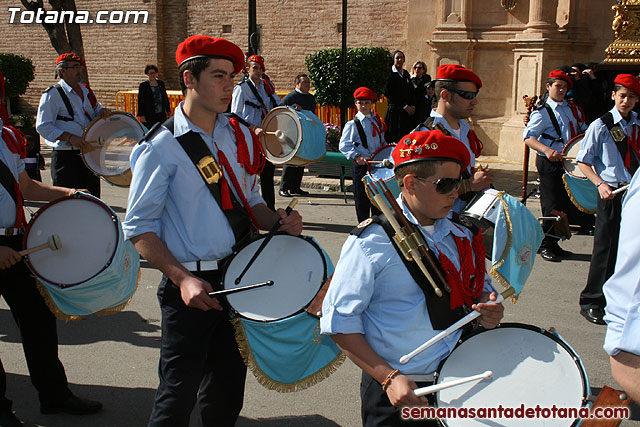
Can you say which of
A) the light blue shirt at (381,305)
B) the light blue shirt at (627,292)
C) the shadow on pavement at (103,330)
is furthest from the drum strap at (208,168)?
the shadow on pavement at (103,330)

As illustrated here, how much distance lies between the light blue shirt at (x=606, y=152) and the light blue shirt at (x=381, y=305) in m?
4.37

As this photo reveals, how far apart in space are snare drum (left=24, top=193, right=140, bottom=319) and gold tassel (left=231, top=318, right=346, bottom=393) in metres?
1.19

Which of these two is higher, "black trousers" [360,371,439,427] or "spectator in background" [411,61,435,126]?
"spectator in background" [411,61,435,126]

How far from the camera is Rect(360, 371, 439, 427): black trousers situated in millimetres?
2779

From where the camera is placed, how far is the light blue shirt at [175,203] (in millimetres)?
3357

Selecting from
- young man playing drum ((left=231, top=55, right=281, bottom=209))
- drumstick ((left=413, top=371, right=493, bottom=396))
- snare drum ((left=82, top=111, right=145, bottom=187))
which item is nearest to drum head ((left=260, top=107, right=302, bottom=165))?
young man playing drum ((left=231, top=55, right=281, bottom=209))

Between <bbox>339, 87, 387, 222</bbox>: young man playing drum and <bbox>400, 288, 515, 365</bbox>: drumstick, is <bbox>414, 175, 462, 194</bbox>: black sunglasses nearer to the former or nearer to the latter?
<bbox>400, 288, 515, 365</bbox>: drumstick

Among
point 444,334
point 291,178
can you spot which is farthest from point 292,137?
point 444,334

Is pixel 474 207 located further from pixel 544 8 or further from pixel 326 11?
pixel 326 11

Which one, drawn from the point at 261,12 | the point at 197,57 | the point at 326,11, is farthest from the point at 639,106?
the point at 261,12

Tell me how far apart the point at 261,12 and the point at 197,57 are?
18.9 metres

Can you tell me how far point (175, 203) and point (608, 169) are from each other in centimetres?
449

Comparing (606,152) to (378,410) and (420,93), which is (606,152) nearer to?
(378,410)

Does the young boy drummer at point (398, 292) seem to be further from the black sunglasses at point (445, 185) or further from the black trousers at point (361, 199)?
the black trousers at point (361, 199)
